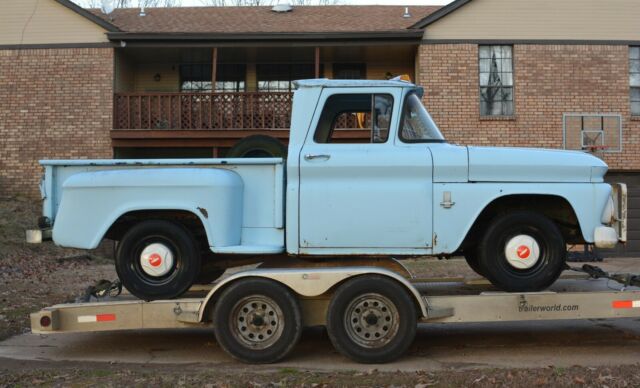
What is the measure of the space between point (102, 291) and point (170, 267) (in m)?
1.23

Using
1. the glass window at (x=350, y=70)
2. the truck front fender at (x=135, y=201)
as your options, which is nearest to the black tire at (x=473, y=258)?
the truck front fender at (x=135, y=201)

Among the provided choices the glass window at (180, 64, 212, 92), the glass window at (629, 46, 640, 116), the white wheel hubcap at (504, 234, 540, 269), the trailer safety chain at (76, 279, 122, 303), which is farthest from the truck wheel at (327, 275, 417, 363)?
the glass window at (180, 64, 212, 92)

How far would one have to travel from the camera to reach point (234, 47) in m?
18.9

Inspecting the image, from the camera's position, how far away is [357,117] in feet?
20.7

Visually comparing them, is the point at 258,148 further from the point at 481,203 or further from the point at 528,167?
the point at 528,167

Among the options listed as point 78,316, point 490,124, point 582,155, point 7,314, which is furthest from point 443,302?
point 490,124

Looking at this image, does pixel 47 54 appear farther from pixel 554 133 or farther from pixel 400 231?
pixel 400 231

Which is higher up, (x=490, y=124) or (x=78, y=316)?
(x=490, y=124)

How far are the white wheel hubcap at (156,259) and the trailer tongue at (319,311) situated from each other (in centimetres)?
30

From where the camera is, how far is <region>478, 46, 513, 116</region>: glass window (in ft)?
60.1

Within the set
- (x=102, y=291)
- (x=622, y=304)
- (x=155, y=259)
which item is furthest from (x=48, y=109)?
(x=622, y=304)

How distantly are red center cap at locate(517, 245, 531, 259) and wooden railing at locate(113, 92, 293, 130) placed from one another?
12.7 metres

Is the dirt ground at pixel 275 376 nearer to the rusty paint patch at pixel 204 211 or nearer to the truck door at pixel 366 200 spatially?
the truck door at pixel 366 200

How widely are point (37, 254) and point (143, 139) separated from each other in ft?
16.3
